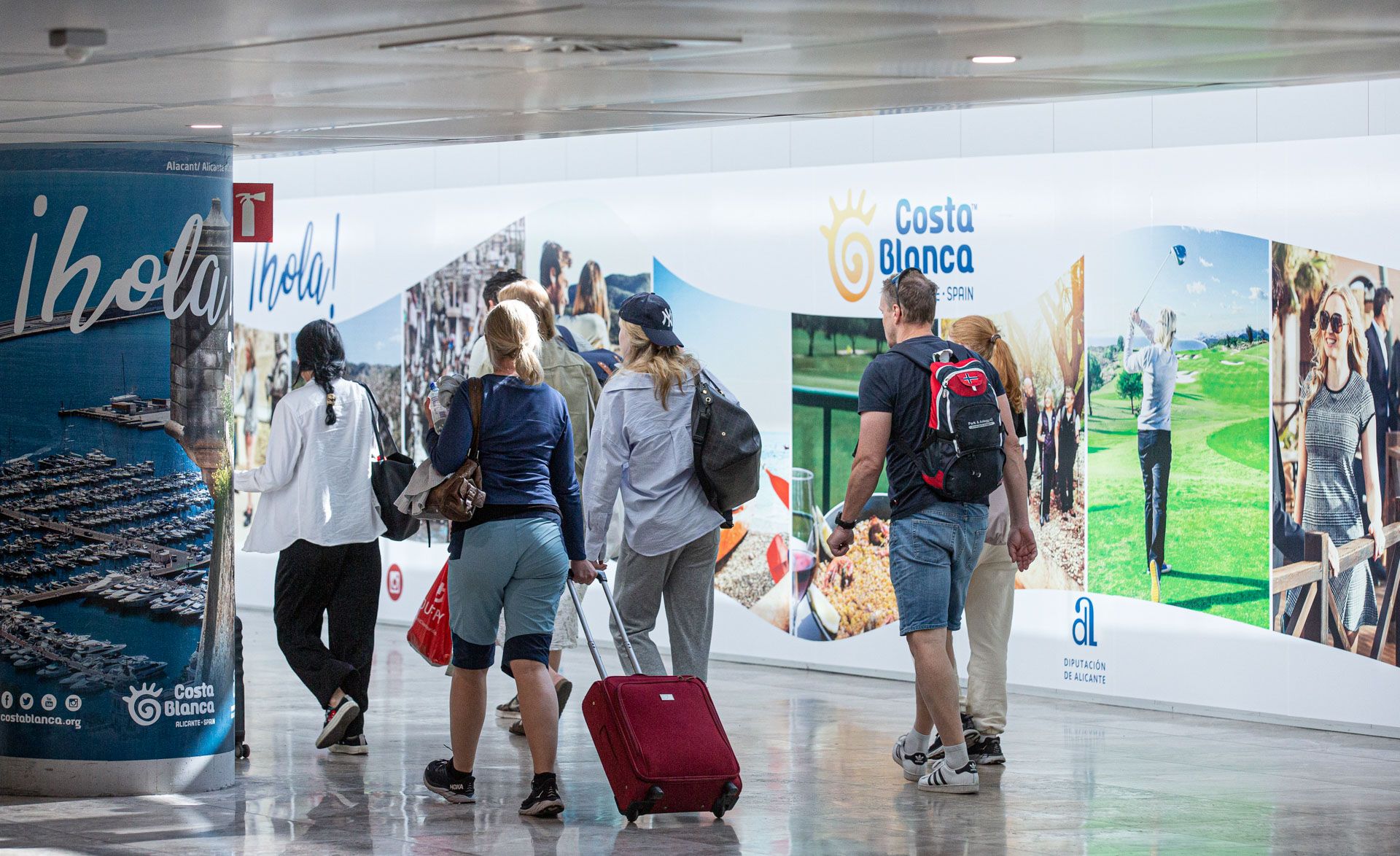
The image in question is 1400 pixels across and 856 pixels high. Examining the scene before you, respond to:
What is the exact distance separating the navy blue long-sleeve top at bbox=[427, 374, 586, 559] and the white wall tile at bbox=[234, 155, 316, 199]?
23.5 ft

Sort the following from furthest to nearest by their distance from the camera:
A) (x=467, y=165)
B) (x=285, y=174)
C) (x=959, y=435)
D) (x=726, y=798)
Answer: (x=285, y=174), (x=467, y=165), (x=959, y=435), (x=726, y=798)

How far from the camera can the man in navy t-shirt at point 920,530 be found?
21.9 feet

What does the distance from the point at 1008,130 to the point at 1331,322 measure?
6.72 feet

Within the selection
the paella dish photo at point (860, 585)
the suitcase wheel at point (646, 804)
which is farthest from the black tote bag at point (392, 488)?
the paella dish photo at point (860, 585)

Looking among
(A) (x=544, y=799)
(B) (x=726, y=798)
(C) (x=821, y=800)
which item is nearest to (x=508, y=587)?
(A) (x=544, y=799)

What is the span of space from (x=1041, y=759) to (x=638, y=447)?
7.14ft

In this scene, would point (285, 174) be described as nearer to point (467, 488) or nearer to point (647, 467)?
point (647, 467)

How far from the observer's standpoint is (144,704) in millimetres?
6527

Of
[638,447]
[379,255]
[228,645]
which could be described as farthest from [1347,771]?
[379,255]

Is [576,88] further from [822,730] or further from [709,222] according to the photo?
[709,222]

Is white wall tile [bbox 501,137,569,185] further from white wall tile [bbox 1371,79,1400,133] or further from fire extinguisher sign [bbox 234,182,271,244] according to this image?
white wall tile [bbox 1371,79,1400,133]

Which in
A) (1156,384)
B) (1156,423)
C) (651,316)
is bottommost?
(1156,423)

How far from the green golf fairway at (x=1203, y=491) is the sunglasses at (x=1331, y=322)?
29cm

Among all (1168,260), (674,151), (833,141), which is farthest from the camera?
(674,151)
